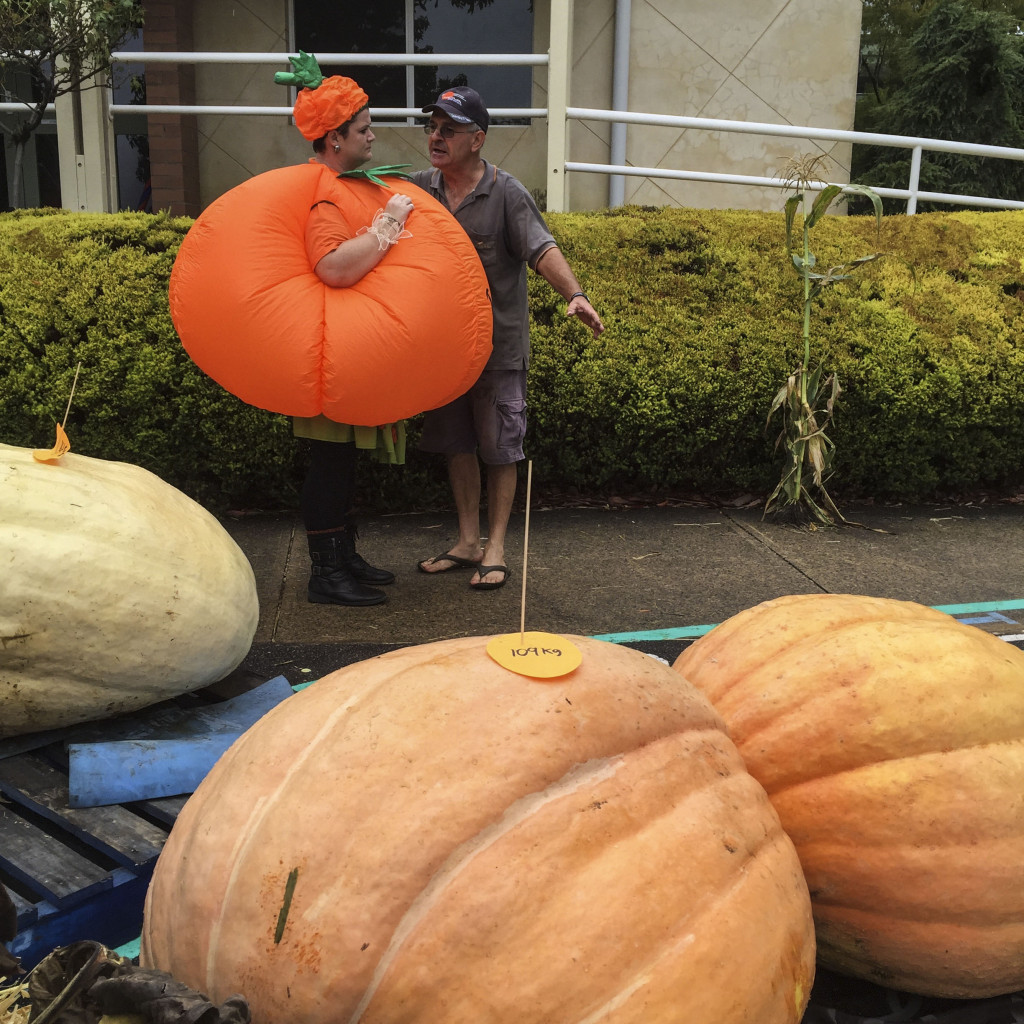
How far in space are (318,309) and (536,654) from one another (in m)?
2.33

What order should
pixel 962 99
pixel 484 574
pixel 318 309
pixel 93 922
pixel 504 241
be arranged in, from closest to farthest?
pixel 93 922 < pixel 318 309 < pixel 504 241 < pixel 484 574 < pixel 962 99

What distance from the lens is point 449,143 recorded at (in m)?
4.29

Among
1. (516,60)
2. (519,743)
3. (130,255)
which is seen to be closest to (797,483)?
(130,255)

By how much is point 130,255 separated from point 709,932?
527 cm

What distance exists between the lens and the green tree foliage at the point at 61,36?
865 centimetres

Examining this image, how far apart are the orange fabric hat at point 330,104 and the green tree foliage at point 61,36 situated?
20.1 ft

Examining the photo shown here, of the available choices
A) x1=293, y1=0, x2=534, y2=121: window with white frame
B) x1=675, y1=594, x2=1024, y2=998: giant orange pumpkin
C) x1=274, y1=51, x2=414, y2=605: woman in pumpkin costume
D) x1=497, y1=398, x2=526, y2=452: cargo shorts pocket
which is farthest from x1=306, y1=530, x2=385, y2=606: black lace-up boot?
x1=293, y1=0, x2=534, y2=121: window with white frame

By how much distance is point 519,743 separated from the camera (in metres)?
1.54

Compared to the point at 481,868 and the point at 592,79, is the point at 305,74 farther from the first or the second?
the point at 592,79

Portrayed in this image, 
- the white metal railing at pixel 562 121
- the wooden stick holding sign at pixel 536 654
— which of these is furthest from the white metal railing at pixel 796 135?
the wooden stick holding sign at pixel 536 654

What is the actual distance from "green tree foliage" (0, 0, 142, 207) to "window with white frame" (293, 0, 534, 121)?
10.4 feet

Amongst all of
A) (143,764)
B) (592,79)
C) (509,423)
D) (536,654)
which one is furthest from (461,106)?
(592,79)

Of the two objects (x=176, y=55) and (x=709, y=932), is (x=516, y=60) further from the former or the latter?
(x=709, y=932)

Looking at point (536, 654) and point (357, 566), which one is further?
point (357, 566)
